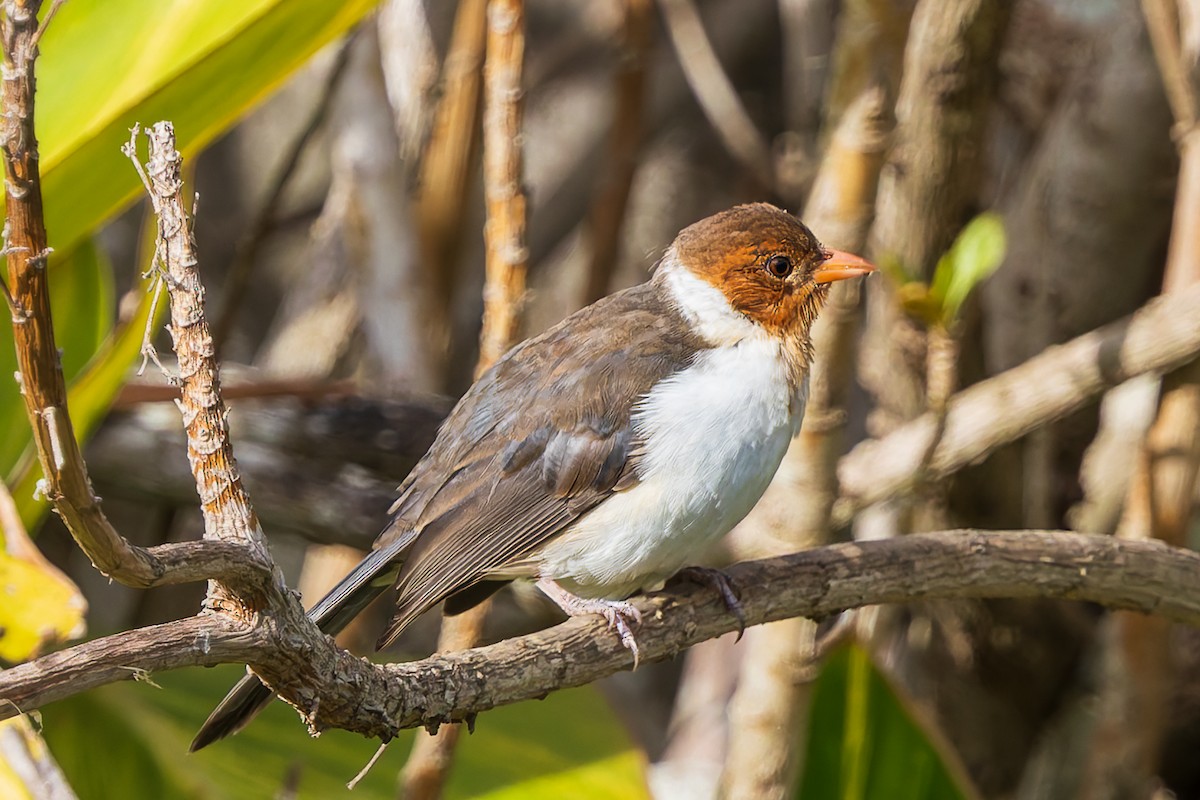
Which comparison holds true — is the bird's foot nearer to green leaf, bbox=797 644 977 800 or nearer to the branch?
green leaf, bbox=797 644 977 800

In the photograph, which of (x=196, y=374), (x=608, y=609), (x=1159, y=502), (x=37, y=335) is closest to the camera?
(x=37, y=335)

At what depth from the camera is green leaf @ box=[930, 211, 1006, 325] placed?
286 cm

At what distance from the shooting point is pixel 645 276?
5.71m

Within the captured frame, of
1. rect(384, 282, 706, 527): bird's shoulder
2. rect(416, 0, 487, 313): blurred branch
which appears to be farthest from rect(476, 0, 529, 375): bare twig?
rect(416, 0, 487, 313): blurred branch

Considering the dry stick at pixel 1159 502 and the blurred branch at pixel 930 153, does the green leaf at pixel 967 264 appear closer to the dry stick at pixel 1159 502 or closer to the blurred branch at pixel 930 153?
the blurred branch at pixel 930 153

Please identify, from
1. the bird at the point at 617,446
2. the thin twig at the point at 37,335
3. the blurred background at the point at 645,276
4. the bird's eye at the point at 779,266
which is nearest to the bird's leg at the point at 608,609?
the bird at the point at 617,446

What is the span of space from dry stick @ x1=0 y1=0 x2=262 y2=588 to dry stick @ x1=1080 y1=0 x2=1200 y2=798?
268cm

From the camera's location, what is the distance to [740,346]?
9.43 feet

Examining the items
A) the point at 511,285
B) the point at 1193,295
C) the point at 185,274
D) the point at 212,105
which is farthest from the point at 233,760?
the point at 1193,295

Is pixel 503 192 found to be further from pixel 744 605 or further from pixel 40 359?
pixel 40 359

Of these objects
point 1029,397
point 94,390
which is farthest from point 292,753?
point 1029,397

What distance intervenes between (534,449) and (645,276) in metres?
3.03

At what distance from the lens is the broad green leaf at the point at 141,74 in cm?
257

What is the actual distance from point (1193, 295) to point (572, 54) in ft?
10.4
